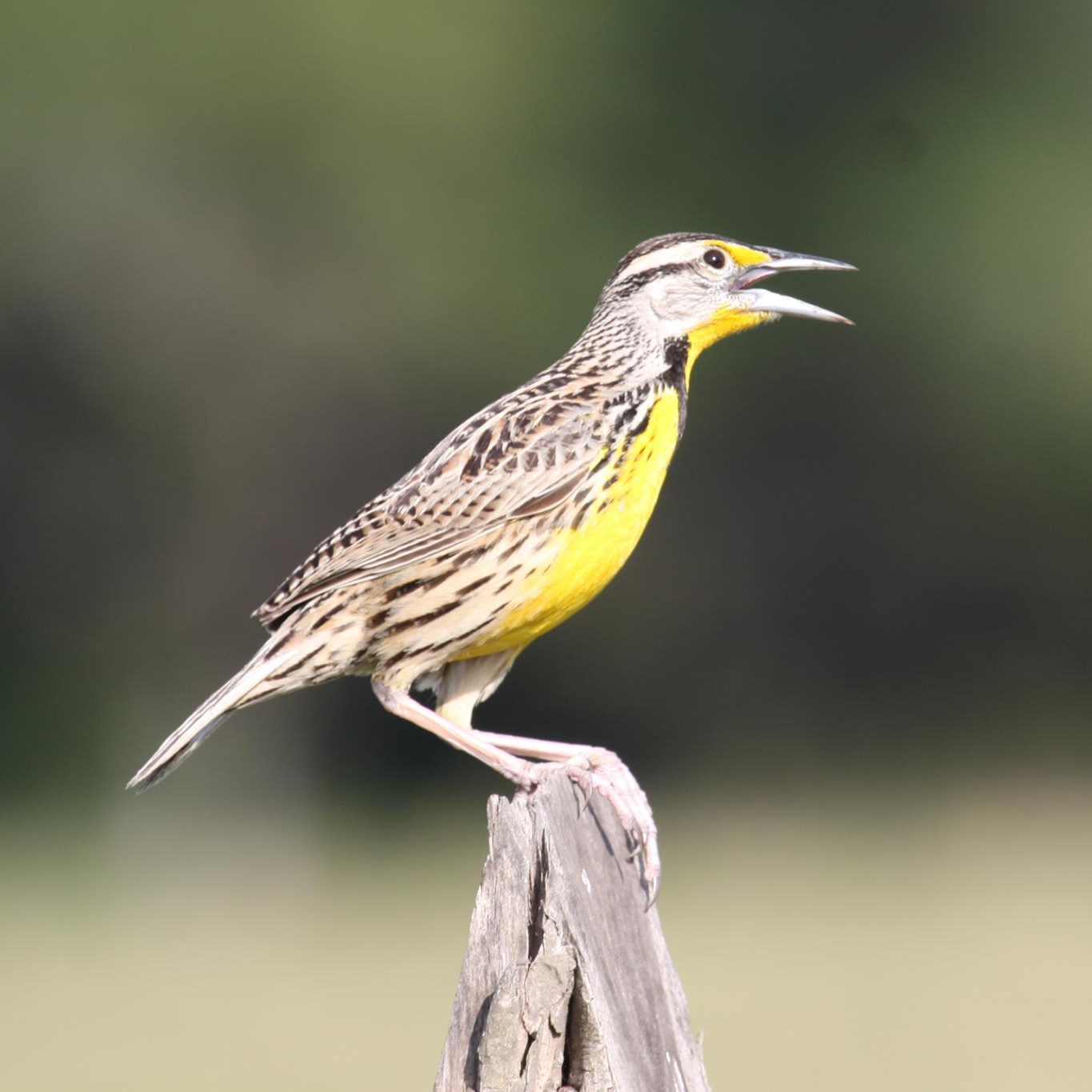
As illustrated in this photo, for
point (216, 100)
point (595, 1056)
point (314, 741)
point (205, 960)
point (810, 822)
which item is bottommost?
point (595, 1056)

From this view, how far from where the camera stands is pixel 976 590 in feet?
55.9

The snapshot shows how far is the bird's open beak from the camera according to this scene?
3.89 meters

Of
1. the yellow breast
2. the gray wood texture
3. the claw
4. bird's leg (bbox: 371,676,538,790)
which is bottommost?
the gray wood texture

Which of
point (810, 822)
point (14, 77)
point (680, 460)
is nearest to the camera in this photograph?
point (810, 822)

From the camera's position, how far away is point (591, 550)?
3.71 meters

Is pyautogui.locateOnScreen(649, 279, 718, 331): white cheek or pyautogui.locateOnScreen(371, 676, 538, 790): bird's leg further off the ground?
pyautogui.locateOnScreen(649, 279, 718, 331): white cheek

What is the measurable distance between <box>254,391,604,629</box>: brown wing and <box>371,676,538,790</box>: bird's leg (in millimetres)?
234

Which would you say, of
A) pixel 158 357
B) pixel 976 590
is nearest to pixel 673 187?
pixel 158 357

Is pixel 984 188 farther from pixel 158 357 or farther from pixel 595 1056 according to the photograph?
pixel 595 1056

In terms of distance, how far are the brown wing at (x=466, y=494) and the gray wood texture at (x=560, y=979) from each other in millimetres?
1134

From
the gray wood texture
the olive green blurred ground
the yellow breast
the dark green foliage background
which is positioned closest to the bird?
the yellow breast

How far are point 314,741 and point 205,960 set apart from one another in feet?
20.2

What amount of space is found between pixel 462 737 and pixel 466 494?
1.49 feet

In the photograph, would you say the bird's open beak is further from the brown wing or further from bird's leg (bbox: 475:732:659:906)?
bird's leg (bbox: 475:732:659:906)
